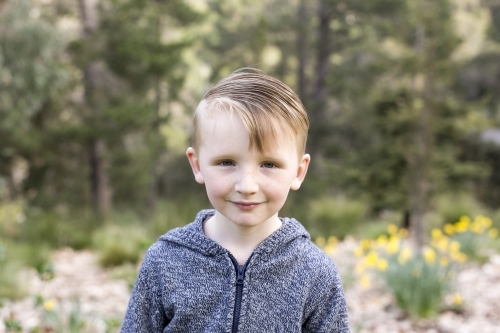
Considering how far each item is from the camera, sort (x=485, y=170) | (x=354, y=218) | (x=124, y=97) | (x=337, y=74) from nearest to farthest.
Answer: (x=354, y=218)
(x=485, y=170)
(x=124, y=97)
(x=337, y=74)

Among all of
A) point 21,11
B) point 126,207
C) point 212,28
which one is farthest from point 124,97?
point 212,28

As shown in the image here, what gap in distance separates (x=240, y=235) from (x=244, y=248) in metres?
0.04

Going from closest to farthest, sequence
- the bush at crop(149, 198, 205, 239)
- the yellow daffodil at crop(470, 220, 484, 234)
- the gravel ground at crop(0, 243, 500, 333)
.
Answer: the gravel ground at crop(0, 243, 500, 333) → the yellow daffodil at crop(470, 220, 484, 234) → the bush at crop(149, 198, 205, 239)

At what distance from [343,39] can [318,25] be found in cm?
80

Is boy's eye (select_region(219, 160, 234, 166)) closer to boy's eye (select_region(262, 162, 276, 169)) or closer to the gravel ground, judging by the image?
boy's eye (select_region(262, 162, 276, 169))

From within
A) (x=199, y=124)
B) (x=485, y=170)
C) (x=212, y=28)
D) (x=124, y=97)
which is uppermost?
(x=212, y=28)

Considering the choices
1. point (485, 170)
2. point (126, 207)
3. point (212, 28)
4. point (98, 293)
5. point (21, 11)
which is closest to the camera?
point (98, 293)

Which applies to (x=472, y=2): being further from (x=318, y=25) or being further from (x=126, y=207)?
(x=126, y=207)

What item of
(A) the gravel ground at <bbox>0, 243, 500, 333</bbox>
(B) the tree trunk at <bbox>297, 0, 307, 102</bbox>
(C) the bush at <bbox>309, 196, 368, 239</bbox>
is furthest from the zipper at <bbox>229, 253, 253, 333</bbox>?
(B) the tree trunk at <bbox>297, 0, 307, 102</bbox>

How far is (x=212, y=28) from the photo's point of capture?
18.8 meters

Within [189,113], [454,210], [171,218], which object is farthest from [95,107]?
[454,210]

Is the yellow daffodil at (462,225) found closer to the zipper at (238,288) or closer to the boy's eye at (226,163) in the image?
the zipper at (238,288)

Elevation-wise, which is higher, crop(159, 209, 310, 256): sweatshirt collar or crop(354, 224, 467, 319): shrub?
crop(354, 224, 467, 319): shrub

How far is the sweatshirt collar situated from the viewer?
4.53 feet
